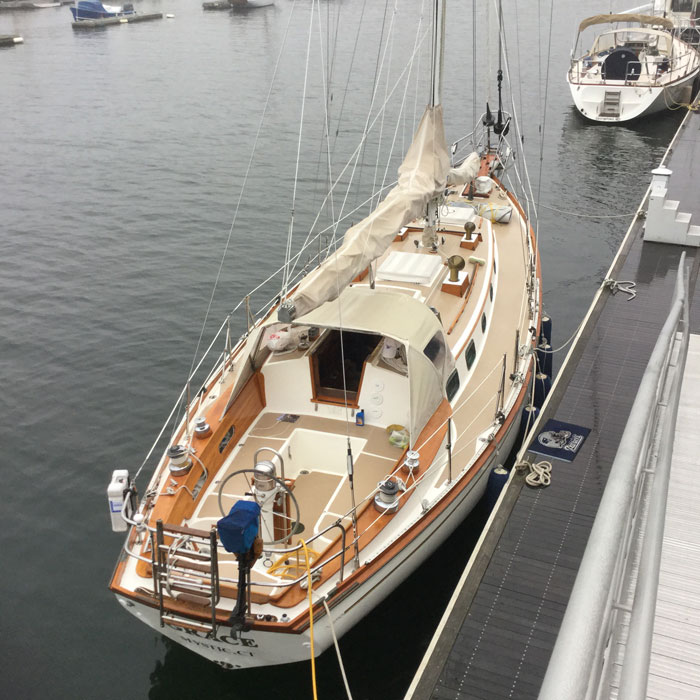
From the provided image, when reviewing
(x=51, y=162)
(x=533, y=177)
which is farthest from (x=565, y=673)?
(x=51, y=162)

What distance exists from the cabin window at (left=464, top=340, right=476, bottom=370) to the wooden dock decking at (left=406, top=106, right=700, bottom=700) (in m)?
1.75

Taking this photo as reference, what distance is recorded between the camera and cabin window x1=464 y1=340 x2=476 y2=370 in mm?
13406

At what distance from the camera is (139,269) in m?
23.3

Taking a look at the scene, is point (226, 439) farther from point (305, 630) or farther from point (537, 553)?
point (537, 553)

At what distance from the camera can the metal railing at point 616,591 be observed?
2.44 metres

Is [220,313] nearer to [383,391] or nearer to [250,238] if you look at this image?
[250,238]

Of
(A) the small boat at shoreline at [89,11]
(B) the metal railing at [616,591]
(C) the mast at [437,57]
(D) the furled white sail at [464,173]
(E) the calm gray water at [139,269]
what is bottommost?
(E) the calm gray water at [139,269]

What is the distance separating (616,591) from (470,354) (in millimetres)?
9389

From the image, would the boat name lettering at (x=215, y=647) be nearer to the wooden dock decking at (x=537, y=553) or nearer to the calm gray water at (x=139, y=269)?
the calm gray water at (x=139, y=269)

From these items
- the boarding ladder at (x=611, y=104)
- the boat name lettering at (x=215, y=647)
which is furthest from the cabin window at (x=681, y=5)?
the boat name lettering at (x=215, y=647)

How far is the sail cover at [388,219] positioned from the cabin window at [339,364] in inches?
45.1

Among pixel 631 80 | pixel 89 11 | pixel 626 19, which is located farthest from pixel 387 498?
pixel 89 11

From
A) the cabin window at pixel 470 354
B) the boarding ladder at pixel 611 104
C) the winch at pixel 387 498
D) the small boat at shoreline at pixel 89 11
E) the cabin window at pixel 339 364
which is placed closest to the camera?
the winch at pixel 387 498

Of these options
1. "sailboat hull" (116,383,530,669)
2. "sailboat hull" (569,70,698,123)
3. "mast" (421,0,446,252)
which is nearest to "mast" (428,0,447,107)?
"mast" (421,0,446,252)
